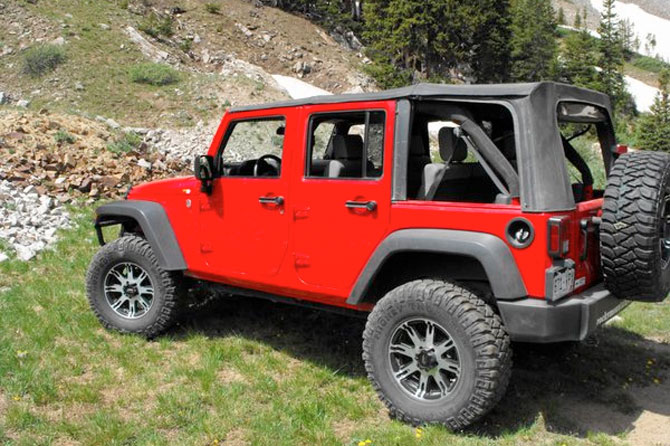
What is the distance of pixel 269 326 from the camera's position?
5.88 metres

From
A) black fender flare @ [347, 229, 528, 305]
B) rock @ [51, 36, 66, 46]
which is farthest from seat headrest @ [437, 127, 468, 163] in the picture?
rock @ [51, 36, 66, 46]

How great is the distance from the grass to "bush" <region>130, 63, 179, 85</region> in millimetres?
18422

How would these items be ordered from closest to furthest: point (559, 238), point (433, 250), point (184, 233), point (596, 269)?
point (559, 238) → point (433, 250) → point (596, 269) → point (184, 233)

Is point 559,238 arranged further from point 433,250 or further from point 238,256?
point 238,256

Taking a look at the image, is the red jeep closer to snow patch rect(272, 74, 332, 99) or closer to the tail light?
the tail light

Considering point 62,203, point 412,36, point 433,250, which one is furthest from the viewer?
point 412,36

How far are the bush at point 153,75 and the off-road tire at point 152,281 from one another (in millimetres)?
19233

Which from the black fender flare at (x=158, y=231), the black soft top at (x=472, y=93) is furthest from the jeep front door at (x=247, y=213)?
the black soft top at (x=472, y=93)

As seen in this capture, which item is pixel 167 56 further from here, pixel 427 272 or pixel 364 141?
pixel 427 272

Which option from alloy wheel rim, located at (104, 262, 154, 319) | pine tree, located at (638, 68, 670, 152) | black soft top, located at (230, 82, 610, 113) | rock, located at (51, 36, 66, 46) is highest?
rock, located at (51, 36, 66, 46)

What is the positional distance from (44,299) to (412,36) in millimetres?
41174

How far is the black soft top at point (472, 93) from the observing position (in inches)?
143

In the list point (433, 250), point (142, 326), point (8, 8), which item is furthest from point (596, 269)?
point (8, 8)

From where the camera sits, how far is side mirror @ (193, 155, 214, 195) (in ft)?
16.2
